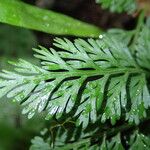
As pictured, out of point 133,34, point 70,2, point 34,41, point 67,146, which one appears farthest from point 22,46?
point 67,146

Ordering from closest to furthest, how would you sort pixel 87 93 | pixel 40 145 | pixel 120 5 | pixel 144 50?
pixel 87 93
pixel 40 145
pixel 144 50
pixel 120 5

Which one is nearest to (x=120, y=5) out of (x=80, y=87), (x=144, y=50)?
(x=144, y=50)

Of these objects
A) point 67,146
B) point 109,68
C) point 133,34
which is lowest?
point 67,146

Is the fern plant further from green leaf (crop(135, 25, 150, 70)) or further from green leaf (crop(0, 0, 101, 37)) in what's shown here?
green leaf (crop(0, 0, 101, 37))

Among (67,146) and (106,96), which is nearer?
(106,96)

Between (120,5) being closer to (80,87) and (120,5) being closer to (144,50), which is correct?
(144,50)

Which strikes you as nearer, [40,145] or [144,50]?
[40,145]

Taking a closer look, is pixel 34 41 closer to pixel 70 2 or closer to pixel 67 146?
pixel 70 2
